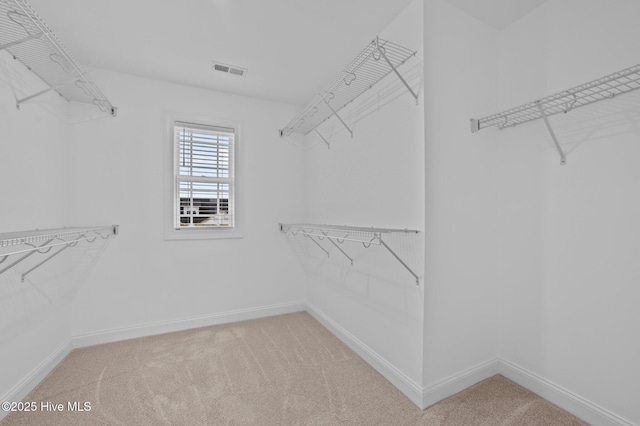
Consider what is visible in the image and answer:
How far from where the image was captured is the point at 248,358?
2.14 metres

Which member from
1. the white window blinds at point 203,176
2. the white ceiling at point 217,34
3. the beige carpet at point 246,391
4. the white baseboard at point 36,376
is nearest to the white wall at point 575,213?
the beige carpet at point 246,391

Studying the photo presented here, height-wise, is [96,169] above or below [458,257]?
above

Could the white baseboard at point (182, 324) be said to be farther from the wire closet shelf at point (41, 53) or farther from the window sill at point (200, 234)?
the wire closet shelf at point (41, 53)

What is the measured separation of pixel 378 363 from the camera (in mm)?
1938

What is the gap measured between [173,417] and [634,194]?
2.70 meters

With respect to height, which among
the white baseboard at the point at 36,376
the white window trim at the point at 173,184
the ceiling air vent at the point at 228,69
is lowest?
the white baseboard at the point at 36,376

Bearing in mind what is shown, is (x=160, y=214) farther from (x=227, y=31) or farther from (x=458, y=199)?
(x=458, y=199)

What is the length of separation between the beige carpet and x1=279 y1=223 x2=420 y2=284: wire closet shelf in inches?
31.3

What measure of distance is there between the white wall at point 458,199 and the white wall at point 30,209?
8.30 ft

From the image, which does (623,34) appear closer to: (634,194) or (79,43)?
(634,194)

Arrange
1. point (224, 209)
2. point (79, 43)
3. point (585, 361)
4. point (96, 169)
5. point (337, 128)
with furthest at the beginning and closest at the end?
point (224, 209)
point (337, 128)
point (96, 169)
point (79, 43)
point (585, 361)

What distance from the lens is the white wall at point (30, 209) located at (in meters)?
1.60

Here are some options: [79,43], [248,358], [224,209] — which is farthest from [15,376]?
[79,43]

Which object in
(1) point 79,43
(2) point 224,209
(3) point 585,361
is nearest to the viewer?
(3) point 585,361
